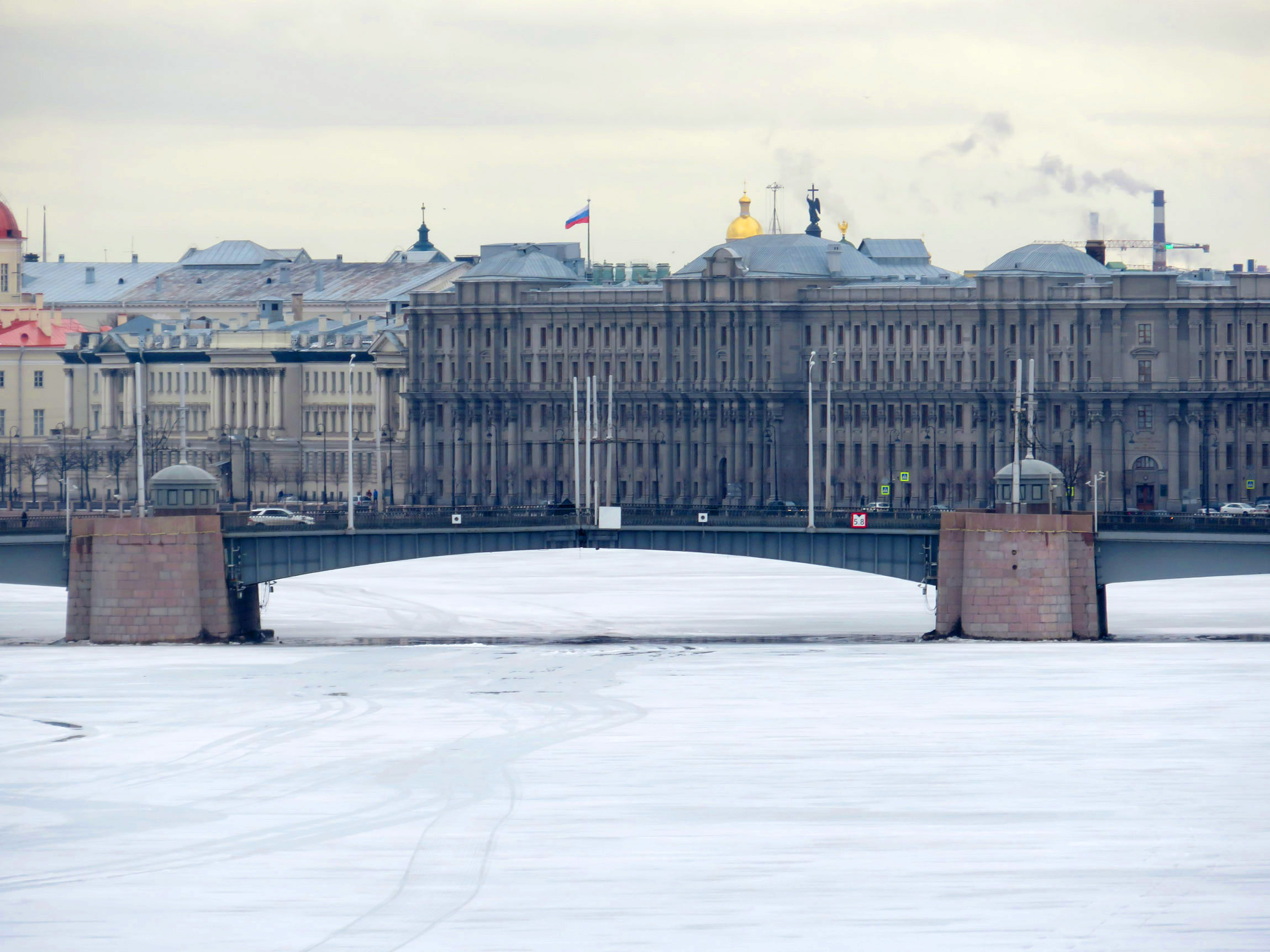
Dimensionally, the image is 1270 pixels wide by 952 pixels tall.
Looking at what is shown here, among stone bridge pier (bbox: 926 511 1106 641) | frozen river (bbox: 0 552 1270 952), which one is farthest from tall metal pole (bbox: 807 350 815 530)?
stone bridge pier (bbox: 926 511 1106 641)

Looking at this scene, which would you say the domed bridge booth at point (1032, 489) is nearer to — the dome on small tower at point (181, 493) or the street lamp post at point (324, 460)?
the dome on small tower at point (181, 493)

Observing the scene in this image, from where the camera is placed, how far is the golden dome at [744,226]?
176875mm

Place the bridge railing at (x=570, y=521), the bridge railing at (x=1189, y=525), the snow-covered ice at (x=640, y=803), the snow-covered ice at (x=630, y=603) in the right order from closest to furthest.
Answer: the snow-covered ice at (x=640, y=803) < the bridge railing at (x=1189, y=525) < the bridge railing at (x=570, y=521) < the snow-covered ice at (x=630, y=603)

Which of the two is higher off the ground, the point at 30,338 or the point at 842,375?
the point at 30,338

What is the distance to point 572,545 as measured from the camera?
8844 centimetres

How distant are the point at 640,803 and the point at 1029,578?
94.0 ft

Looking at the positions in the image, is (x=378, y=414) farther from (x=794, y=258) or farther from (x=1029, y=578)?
(x=1029, y=578)

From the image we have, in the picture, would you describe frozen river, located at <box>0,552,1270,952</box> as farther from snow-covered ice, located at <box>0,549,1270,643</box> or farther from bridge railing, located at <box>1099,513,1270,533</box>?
bridge railing, located at <box>1099,513,1270,533</box>

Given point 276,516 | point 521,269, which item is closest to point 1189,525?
point 276,516

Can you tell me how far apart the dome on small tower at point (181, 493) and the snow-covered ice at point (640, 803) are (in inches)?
255

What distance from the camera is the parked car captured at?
430 ft

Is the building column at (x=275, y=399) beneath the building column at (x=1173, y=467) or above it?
above

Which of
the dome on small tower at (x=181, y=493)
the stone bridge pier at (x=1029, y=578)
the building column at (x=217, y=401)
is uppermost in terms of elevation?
the building column at (x=217, y=401)

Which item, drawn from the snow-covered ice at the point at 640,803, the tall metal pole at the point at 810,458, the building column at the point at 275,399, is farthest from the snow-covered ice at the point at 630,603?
the building column at the point at 275,399
